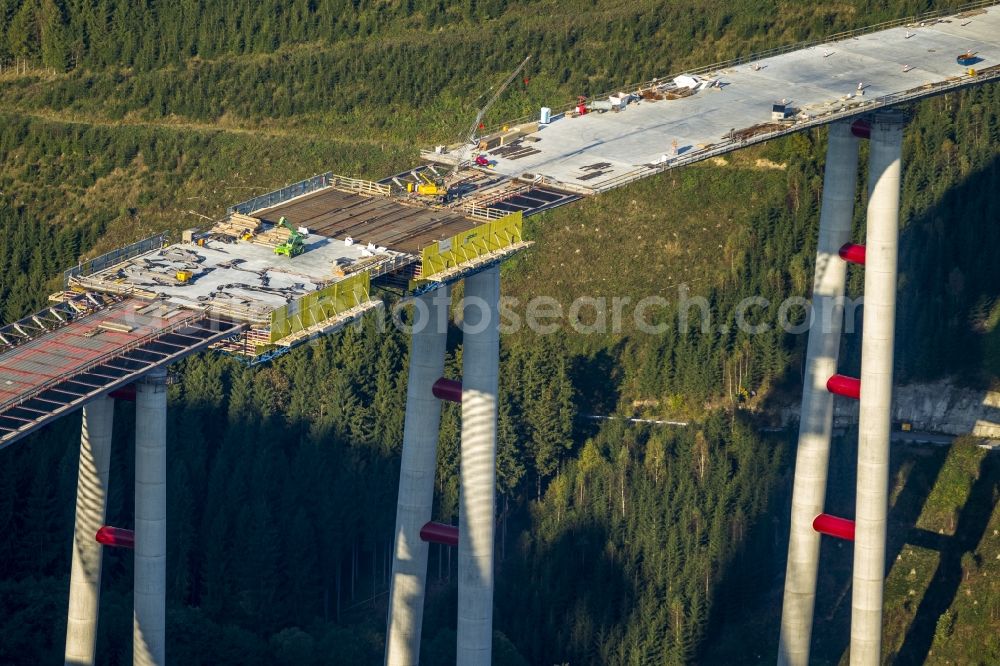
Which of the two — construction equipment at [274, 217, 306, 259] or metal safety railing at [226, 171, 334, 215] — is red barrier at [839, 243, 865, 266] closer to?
metal safety railing at [226, 171, 334, 215]

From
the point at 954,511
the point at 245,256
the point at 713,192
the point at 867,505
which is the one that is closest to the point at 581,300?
the point at 713,192

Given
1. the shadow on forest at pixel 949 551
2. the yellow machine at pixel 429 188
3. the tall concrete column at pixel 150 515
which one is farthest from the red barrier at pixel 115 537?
the shadow on forest at pixel 949 551

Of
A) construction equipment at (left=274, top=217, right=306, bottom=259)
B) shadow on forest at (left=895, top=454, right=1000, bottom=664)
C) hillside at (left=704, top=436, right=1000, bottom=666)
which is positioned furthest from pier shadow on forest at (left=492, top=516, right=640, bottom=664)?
construction equipment at (left=274, top=217, right=306, bottom=259)

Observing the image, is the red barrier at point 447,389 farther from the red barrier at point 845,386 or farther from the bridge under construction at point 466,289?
the red barrier at point 845,386

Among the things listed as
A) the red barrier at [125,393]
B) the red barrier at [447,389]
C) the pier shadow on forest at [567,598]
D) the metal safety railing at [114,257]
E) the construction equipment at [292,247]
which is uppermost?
the construction equipment at [292,247]

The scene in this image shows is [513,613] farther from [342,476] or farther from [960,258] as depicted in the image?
[960,258]
